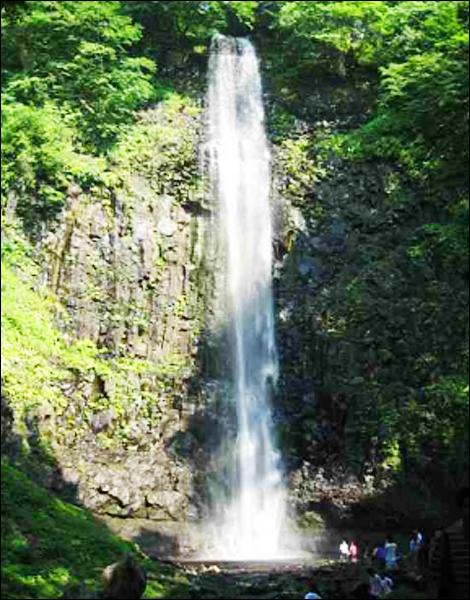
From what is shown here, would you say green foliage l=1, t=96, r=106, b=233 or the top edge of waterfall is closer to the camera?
green foliage l=1, t=96, r=106, b=233

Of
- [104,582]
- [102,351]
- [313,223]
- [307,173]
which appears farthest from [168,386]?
[104,582]

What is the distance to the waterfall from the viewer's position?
20969mm

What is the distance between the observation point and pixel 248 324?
80.4 ft

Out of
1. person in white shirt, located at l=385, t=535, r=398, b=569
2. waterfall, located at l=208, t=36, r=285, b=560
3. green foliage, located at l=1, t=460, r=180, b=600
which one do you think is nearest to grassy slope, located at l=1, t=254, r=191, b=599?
green foliage, located at l=1, t=460, r=180, b=600

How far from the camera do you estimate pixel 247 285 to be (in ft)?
82.9

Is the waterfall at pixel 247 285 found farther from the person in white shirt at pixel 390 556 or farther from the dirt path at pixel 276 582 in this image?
the person in white shirt at pixel 390 556

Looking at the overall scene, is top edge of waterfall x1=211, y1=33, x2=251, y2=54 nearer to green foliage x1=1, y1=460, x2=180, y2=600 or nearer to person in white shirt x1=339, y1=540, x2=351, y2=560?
person in white shirt x1=339, y1=540, x2=351, y2=560

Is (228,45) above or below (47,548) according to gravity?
above

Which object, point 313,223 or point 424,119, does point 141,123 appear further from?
point 424,119

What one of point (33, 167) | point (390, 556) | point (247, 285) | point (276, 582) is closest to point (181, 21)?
point (33, 167)

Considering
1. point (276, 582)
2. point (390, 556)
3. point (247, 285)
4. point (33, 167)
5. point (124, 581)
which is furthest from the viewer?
point (247, 285)

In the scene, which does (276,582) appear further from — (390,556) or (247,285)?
(247,285)

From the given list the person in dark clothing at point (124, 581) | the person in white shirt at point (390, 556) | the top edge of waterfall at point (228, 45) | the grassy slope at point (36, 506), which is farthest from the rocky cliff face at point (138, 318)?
the person in dark clothing at point (124, 581)

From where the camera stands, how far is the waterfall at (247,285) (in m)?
21.0
